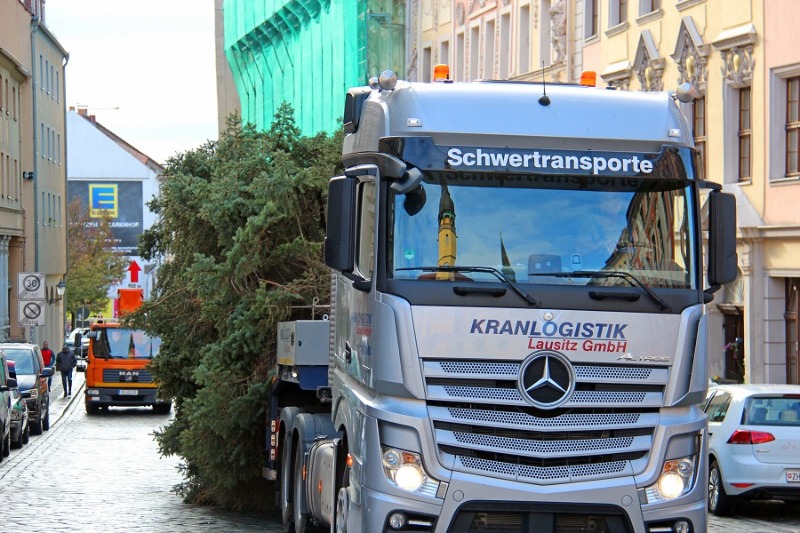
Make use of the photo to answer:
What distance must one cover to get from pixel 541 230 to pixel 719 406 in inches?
380

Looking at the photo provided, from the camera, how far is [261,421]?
16.8 m

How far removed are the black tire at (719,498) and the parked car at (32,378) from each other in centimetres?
1698

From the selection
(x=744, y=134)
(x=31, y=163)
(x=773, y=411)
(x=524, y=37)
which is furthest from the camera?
(x=31, y=163)

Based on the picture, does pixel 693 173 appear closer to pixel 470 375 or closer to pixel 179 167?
pixel 470 375

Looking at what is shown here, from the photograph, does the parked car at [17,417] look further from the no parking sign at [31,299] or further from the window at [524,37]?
the window at [524,37]

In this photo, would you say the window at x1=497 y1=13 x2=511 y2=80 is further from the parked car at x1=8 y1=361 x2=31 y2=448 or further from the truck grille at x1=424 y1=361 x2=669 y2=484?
the truck grille at x1=424 y1=361 x2=669 y2=484

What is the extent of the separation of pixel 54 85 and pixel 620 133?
67756 millimetres

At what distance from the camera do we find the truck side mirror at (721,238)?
34.4 ft

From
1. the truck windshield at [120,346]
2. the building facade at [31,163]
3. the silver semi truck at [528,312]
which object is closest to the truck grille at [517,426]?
the silver semi truck at [528,312]

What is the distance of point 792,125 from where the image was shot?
1173 inches

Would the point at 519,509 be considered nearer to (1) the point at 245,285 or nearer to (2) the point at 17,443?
(1) the point at 245,285

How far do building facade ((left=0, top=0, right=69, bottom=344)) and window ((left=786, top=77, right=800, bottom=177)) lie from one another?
94.0ft

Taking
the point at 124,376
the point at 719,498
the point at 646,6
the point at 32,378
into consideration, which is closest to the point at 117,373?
the point at 124,376

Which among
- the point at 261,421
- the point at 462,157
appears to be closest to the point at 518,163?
the point at 462,157
